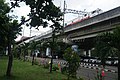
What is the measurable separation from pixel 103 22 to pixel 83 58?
15378 millimetres

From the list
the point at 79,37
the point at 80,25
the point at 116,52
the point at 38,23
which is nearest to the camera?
Answer: the point at 116,52

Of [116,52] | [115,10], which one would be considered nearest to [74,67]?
[116,52]

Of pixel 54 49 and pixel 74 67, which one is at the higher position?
pixel 54 49

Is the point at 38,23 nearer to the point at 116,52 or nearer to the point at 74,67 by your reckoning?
the point at 74,67

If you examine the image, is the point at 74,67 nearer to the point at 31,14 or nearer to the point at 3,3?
the point at 31,14

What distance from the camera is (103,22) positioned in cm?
2872

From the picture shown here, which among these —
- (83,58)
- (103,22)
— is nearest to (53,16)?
(103,22)

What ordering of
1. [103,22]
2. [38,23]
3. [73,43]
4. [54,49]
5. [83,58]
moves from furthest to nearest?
[73,43], [83,58], [103,22], [54,49], [38,23]

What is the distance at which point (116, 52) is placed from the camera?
46.4 feet

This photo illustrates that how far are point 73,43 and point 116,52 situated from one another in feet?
107

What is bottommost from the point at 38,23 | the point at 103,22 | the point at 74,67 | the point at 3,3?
the point at 74,67

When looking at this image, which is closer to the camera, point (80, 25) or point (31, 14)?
point (31, 14)

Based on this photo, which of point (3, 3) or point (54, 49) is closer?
point (54, 49)

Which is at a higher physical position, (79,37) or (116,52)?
(79,37)
